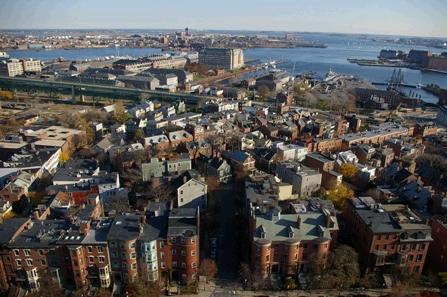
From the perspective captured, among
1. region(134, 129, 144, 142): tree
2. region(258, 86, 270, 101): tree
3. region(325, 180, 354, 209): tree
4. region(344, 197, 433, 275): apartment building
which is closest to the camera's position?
region(344, 197, 433, 275): apartment building

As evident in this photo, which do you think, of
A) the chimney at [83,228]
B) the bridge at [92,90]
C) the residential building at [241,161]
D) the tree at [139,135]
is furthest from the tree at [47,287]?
the bridge at [92,90]

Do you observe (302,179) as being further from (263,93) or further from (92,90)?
(92,90)

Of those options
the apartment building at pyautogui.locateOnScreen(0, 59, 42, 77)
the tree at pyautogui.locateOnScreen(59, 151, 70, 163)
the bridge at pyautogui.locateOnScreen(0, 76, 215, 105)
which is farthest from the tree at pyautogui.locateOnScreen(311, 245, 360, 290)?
the apartment building at pyautogui.locateOnScreen(0, 59, 42, 77)

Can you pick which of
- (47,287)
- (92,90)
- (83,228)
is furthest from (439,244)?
(92,90)

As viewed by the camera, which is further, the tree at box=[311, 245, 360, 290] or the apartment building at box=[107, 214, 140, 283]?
the tree at box=[311, 245, 360, 290]

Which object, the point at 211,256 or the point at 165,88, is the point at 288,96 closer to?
the point at 165,88

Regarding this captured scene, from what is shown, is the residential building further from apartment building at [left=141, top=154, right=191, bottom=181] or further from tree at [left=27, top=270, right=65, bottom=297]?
tree at [left=27, top=270, right=65, bottom=297]

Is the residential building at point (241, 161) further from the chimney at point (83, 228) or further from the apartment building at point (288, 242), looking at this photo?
the chimney at point (83, 228)
